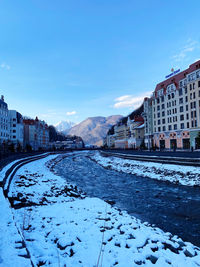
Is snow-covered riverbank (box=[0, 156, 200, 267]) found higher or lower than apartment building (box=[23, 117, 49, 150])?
lower

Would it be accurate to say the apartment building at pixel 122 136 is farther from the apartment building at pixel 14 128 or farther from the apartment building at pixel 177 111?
the apartment building at pixel 14 128

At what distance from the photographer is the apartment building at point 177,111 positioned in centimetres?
5225

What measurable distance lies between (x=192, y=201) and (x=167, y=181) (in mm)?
7756

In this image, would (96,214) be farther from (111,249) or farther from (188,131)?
(188,131)

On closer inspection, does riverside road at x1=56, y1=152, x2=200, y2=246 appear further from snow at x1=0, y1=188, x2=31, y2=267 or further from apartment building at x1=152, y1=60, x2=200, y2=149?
apartment building at x1=152, y1=60, x2=200, y2=149

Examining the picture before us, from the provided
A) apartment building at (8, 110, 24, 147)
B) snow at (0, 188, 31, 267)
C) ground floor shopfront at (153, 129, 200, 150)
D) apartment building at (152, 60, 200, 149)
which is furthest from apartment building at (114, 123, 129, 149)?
snow at (0, 188, 31, 267)

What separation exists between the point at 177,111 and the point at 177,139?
32.0ft

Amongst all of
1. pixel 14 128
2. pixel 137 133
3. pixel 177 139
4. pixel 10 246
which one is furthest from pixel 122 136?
pixel 10 246

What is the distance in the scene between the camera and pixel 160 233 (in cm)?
739

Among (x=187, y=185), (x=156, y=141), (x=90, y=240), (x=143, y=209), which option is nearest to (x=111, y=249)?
(x=90, y=240)

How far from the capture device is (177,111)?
61.2 m

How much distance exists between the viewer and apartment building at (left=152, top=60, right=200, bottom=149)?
5225 cm

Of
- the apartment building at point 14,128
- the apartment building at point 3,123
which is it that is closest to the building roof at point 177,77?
the apartment building at point 3,123

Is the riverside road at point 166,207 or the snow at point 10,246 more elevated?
the snow at point 10,246
